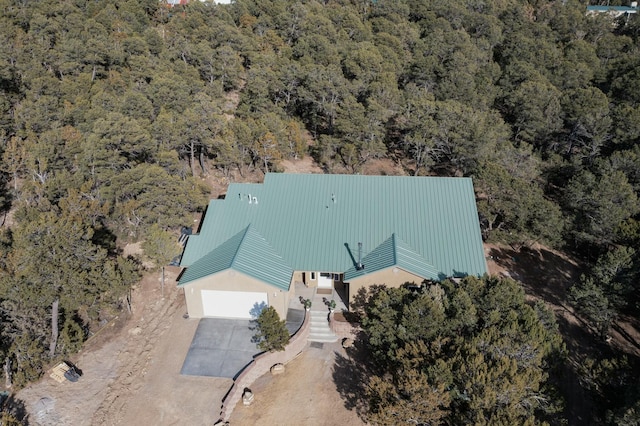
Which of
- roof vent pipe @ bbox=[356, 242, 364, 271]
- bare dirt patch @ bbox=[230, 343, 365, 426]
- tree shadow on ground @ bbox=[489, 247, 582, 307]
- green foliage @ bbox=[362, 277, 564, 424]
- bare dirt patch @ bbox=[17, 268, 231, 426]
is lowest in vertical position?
tree shadow on ground @ bbox=[489, 247, 582, 307]

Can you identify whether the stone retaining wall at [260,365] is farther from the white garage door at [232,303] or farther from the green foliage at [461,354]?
the green foliage at [461,354]

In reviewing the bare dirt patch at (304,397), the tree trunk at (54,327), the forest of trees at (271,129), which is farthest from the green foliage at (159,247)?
the bare dirt patch at (304,397)

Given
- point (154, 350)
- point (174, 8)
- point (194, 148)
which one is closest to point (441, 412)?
point (154, 350)

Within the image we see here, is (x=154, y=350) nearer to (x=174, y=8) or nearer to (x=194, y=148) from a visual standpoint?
(x=194, y=148)

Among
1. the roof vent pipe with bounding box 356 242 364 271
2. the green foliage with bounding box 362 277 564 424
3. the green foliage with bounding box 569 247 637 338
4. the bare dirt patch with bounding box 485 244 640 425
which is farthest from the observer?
the green foliage with bounding box 569 247 637 338

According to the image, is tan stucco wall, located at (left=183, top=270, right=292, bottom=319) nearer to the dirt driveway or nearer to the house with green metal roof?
the house with green metal roof

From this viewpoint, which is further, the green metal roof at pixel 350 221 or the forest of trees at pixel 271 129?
the green metal roof at pixel 350 221

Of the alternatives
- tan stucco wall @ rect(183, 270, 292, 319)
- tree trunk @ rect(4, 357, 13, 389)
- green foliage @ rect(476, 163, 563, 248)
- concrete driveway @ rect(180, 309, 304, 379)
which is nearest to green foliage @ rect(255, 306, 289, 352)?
concrete driveway @ rect(180, 309, 304, 379)
